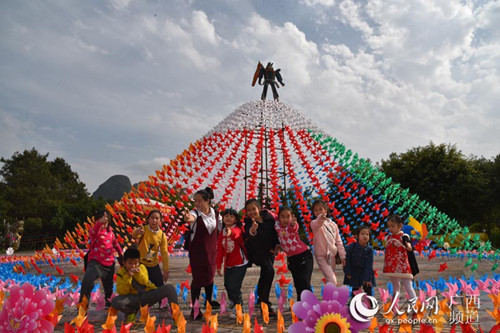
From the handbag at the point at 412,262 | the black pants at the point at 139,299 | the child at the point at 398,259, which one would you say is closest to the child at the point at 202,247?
the black pants at the point at 139,299

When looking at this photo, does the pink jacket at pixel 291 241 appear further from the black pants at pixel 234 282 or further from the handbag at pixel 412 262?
the handbag at pixel 412 262

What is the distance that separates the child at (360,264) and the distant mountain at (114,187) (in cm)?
7066

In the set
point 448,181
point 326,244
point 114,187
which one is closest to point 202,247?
point 326,244

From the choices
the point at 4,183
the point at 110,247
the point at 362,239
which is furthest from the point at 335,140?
the point at 4,183

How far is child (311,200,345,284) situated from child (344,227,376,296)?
24 centimetres

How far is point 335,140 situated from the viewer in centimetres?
1026

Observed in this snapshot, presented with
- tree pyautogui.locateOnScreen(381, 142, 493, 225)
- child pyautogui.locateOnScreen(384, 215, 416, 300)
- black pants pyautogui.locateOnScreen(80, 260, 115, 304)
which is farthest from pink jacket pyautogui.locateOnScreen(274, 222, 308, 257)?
tree pyautogui.locateOnScreen(381, 142, 493, 225)

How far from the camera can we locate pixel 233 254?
5.05 metres

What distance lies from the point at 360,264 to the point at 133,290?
2.98 metres

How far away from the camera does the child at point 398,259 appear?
197 inches

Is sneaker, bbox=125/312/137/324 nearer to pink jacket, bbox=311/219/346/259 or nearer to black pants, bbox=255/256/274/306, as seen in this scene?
black pants, bbox=255/256/274/306

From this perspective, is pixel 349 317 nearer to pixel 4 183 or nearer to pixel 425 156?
pixel 425 156

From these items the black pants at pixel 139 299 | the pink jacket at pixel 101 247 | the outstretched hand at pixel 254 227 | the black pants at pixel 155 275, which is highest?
the outstretched hand at pixel 254 227

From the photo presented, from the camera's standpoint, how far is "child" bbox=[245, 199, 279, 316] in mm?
→ 5004
